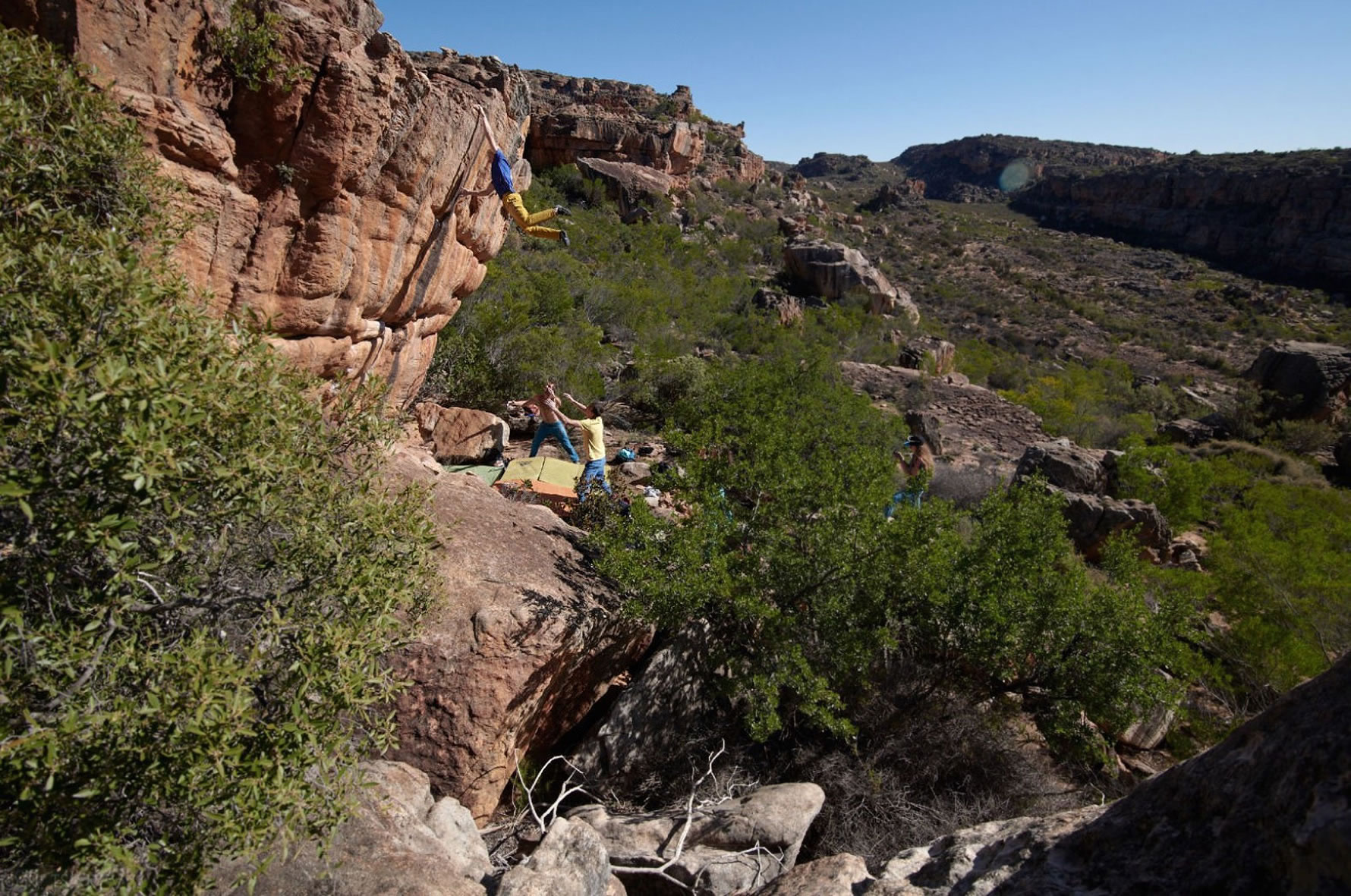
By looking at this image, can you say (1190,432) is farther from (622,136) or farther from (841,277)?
(622,136)

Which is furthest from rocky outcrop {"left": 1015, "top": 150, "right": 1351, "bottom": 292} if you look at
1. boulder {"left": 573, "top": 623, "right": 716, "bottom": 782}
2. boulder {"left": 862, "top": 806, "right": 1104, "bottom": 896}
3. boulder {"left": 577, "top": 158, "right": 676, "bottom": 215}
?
boulder {"left": 862, "top": 806, "right": 1104, "bottom": 896}

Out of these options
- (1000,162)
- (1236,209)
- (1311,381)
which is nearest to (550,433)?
(1311,381)

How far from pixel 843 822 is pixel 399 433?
14.8 feet

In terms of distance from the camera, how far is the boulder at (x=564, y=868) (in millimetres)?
3629

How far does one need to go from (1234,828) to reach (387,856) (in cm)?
365

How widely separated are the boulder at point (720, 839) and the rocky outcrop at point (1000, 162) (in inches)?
3551

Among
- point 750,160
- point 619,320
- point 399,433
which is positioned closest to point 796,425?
point 399,433

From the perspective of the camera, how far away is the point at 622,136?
4256 centimetres

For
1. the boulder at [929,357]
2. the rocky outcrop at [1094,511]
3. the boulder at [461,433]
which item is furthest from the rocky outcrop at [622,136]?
the rocky outcrop at [1094,511]

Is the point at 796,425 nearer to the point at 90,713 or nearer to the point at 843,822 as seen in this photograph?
the point at 843,822

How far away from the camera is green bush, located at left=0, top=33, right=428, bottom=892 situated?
2.36m

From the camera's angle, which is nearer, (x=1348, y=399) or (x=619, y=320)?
(x=619, y=320)

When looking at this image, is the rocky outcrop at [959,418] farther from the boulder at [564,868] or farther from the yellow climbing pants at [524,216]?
the boulder at [564,868]

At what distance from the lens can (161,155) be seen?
16.6 feet
